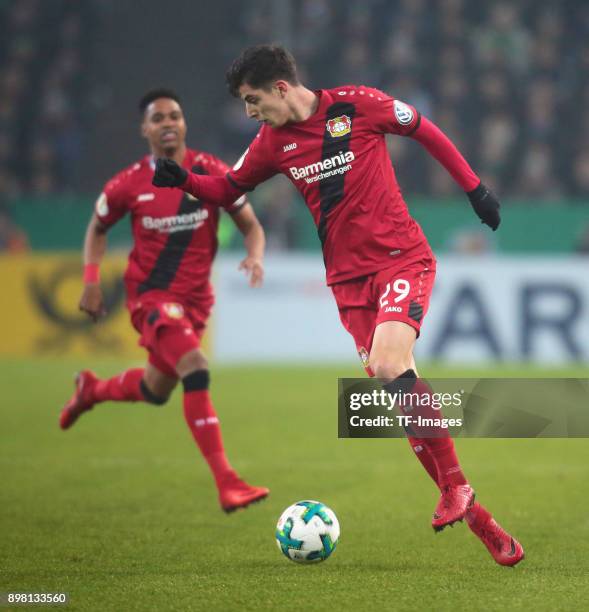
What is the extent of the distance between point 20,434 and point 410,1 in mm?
11347

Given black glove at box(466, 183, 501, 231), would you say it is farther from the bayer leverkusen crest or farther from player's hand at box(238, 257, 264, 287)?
player's hand at box(238, 257, 264, 287)

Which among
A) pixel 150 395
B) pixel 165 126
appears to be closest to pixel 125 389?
pixel 150 395

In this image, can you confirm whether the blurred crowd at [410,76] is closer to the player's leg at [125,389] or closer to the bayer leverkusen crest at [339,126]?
the player's leg at [125,389]

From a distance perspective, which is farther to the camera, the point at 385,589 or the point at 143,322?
the point at 143,322

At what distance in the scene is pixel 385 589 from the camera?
14.9 ft

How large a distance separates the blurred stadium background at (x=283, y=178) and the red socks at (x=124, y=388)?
679 cm

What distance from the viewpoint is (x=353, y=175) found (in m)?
5.25

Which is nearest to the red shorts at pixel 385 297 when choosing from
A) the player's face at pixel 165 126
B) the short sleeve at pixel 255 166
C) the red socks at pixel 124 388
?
the short sleeve at pixel 255 166

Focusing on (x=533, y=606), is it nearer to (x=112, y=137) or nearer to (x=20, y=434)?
(x=20, y=434)

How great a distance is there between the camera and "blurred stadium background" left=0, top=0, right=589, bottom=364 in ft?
46.1

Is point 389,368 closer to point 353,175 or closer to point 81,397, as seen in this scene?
point 353,175

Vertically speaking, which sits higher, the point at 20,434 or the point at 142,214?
the point at 142,214

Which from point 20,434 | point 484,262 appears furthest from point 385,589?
point 484,262

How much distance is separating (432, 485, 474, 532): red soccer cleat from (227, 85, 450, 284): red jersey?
101cm
